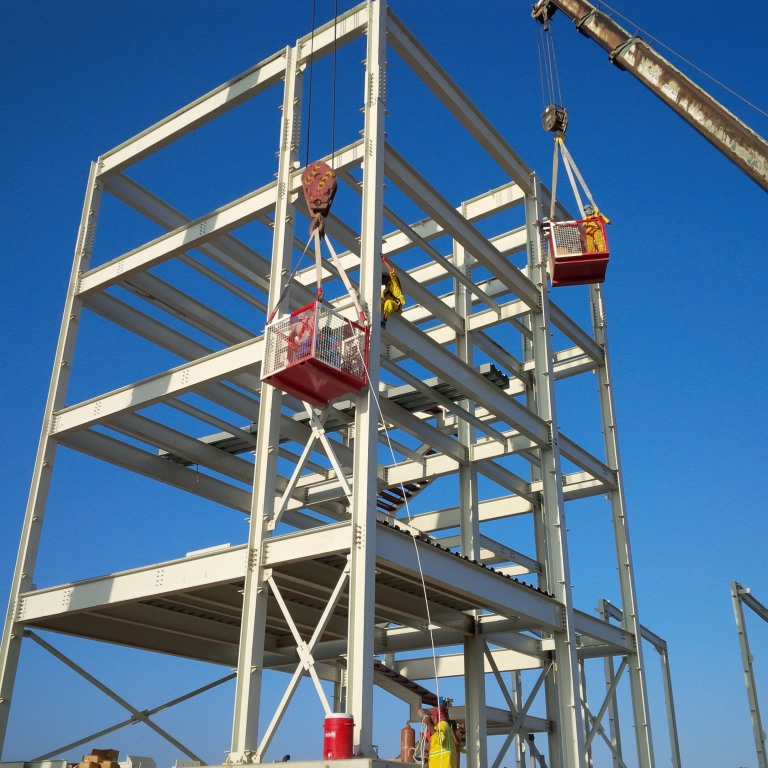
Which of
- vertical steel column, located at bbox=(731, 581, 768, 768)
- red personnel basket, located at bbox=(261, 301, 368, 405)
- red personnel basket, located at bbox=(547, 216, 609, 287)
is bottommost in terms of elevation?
vertical steel column, located at bbox=(731, 581, 768, 768)

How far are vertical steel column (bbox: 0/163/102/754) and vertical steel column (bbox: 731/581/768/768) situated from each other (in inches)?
867

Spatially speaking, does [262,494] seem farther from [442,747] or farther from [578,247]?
[578,247]

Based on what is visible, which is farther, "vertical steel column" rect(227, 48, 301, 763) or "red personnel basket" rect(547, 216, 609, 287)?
"red personnel basket" rect(547, 216, 609, 287)

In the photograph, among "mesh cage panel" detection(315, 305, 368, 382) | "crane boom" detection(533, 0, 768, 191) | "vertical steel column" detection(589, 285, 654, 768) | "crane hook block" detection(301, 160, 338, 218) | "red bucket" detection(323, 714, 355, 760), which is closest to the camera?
"red bucket" detection(323, 714, 355, 760)

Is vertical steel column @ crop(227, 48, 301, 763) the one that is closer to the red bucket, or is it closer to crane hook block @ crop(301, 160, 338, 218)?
crane hook block @ crop(301, 160, 338, 218)

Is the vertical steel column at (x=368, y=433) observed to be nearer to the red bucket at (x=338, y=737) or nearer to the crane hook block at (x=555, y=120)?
the red bucket at (x=338, y=737)

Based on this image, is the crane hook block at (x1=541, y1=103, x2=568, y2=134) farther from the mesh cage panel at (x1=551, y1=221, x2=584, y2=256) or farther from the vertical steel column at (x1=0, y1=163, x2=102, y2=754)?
the vertical steel column at (x1=0, y1=163, x2=102, y2=754)

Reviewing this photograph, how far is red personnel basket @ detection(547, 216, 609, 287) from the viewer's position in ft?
76.2

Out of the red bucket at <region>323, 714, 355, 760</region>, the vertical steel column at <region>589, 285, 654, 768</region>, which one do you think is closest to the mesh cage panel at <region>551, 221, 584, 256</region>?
the vertical steel column at <region>589, 285, 654, 768</region>

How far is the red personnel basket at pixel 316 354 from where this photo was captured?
1773 cm

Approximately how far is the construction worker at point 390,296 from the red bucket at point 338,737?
8602 mm

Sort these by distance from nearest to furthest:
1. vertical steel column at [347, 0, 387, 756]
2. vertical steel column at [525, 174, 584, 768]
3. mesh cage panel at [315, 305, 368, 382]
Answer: vertical steel column at [347, 0, 387, 756]
mesh cage panel at [315, 305, 368, 382]
vertical steel column at [525, 174, 584, 768]

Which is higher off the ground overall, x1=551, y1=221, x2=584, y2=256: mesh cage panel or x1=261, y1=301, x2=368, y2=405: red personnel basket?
x1=551, y1=221, x2=584, y2=256: mesh cage panel

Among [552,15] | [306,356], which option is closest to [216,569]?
[306,356]
